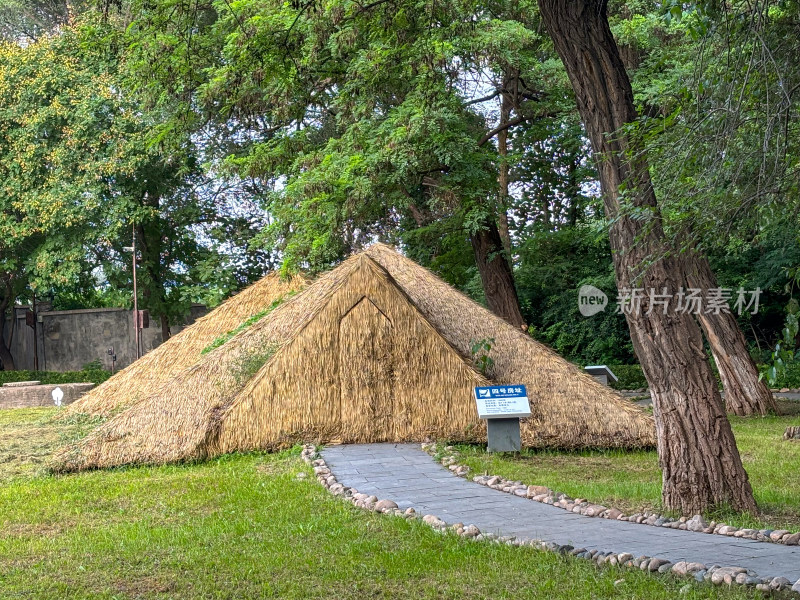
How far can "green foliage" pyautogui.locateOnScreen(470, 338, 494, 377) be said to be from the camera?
10891 mm

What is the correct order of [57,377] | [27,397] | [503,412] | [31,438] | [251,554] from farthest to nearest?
[57,377], [27,397], [31,438], [503,412], [251,554]

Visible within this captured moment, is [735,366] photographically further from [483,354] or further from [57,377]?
[57,377]

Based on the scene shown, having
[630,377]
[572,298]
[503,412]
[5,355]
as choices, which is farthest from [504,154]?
[5,355]

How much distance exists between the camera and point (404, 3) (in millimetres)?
8273

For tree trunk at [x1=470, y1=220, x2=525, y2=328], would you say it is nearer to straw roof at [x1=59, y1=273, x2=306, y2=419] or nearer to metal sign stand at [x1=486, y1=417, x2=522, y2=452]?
straw roof at [x1=59, y1=273, x2=306, y2=419]

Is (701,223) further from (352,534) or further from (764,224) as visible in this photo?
(352,534)

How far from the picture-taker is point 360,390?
10.7 metres

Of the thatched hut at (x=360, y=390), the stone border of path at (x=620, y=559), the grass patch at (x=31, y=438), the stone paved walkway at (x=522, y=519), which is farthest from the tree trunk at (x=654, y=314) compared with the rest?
the grass patch at (x=31, y=438)

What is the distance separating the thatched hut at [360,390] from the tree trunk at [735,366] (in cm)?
432

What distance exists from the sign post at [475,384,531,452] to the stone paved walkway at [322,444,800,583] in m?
0.86

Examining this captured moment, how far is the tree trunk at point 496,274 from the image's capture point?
1495 cm

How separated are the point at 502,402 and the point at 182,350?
7.43 m

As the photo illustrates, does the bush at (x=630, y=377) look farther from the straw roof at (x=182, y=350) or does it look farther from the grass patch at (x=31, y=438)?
the grass patch at (x=31, y=438)

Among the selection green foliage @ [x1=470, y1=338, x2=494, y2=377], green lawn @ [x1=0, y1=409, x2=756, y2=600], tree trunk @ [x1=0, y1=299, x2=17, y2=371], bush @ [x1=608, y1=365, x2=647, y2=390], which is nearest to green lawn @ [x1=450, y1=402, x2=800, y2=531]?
green foliage @ [x1=470, y1=338, x2=494, y2=377]
